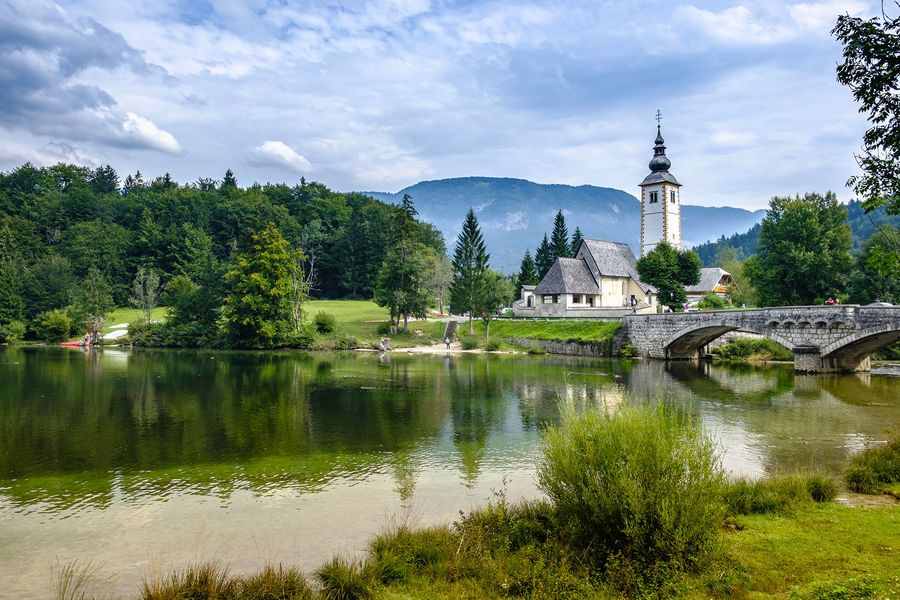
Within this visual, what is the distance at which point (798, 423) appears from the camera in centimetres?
2238

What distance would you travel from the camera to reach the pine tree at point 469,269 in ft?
221

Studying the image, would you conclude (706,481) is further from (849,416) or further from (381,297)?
(381,297)

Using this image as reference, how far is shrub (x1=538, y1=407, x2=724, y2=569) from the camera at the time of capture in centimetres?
827

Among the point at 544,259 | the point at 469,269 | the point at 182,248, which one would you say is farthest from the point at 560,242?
the point at 182,248

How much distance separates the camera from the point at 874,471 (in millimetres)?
12945

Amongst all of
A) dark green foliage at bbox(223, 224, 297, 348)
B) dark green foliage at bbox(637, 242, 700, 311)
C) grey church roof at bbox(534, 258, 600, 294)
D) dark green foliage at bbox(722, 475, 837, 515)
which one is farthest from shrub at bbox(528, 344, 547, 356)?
dark green foliage at bbox(722, 475, 837, 515)

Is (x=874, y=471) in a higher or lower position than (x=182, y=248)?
lower

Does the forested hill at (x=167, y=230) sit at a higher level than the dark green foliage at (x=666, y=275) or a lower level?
higher

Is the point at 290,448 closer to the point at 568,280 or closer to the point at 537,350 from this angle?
the point at 537,350

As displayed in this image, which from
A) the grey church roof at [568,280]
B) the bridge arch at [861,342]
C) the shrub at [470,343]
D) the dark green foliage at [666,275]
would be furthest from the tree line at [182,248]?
the bridge arch at [861,342]

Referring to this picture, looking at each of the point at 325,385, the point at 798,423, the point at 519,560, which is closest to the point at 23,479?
the point at 519,560

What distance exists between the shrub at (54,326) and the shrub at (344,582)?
239 ft

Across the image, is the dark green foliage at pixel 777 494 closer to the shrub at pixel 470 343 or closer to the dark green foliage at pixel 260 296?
the shrub at pixel 470 343

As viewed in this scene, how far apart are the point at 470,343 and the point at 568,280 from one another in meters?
14.2
